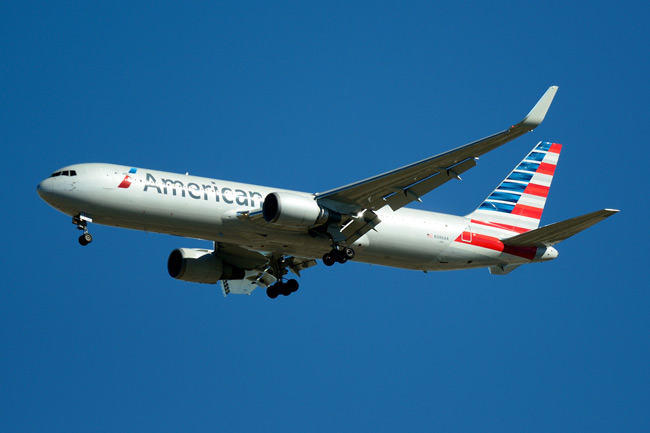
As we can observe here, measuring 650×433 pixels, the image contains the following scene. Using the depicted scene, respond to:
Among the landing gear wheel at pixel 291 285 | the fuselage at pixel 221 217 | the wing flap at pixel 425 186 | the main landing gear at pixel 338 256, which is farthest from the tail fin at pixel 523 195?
the landing gear wheel at pixel 291 285

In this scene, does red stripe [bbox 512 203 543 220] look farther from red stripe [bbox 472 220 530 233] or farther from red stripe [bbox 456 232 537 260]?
red stripe [bbox 456 232 537 260]

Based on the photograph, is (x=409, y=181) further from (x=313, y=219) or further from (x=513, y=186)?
(x=513, y=186)

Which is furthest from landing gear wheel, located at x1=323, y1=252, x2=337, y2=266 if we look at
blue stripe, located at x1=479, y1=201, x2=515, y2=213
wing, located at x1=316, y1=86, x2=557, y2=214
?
blue stripe, located at x1=479, y1=201, x2=515, y2=213

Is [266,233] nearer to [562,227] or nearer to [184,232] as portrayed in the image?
[184,232]

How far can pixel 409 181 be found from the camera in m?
36.2

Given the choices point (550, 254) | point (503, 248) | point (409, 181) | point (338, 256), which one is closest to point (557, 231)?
point (550, 254)

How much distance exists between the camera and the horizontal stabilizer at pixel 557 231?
36.4m

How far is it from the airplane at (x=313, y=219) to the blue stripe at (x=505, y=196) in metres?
0.07

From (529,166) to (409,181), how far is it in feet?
39.8

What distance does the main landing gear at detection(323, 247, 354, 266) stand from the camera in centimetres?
3803

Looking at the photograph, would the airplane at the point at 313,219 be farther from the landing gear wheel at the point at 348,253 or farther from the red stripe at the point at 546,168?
the red stripe at the point at 546,168

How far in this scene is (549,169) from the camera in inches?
1827

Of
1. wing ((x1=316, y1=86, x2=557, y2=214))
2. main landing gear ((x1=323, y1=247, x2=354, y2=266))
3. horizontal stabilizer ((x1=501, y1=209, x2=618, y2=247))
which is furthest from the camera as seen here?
main landing gear ((x1=323, y1=247, x2=354, y2=266))

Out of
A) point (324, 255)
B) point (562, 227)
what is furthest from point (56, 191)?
point (562, 227)
